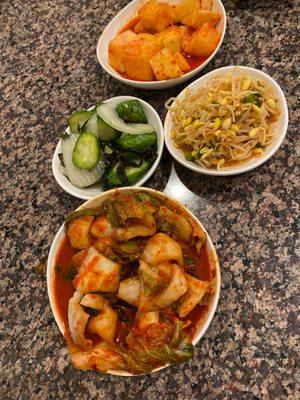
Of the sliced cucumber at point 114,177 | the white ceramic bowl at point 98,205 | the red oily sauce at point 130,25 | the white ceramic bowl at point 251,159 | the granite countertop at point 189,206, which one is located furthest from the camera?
the red oily sauce at point 130,25

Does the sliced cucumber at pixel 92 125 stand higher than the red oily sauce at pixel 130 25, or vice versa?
the red oily sauce at pixel 130 25

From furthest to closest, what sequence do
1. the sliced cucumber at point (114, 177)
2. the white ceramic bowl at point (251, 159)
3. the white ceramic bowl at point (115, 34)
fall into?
the white ceramic bowl at point (115, 34)
the sliced cucumber at point (114, 177)
the white ceramic bowl at point (251, 159)

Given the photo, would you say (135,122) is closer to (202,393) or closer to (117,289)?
(117,289)

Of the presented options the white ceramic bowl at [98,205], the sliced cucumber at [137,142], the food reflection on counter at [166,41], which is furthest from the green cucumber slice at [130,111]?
the white ceramic bowl at [98,205]

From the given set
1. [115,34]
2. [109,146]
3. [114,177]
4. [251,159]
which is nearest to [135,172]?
[114,177]

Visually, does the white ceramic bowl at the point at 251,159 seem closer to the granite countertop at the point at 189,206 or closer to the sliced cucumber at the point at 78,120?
the granite countertop at the point at 189,206

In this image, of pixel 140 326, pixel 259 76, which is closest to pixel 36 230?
pixel 140 326

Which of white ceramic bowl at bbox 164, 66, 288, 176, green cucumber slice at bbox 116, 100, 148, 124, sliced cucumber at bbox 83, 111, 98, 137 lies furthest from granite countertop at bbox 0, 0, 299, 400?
sliced cucumber at bbox 83, 111, 98, 137
